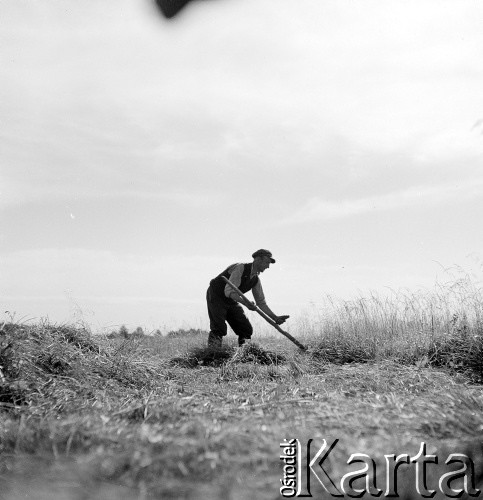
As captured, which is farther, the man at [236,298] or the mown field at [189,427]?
the man at [236,298]

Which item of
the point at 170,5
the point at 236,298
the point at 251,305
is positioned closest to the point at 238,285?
the point at 236,298

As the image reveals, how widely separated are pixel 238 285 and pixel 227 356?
102cm

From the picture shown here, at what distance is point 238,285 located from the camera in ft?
23.6

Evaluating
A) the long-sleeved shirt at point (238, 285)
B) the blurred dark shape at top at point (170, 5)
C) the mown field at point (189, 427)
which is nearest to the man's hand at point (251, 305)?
the long-sleeved shirt at point (238, 285)

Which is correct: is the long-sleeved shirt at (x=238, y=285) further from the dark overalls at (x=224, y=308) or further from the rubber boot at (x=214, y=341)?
the rubber boot at (x=214, y=341)

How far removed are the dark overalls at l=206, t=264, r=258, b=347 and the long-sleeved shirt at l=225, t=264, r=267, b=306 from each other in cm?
6

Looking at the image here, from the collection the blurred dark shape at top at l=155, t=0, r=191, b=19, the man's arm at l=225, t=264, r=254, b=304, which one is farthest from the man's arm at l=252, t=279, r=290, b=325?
the blurred dark shape at top at l=155, t=0, r=191, b=19

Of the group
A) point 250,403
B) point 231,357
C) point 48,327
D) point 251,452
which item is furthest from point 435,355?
point 251,452

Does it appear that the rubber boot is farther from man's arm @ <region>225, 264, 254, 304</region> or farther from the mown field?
the mown field

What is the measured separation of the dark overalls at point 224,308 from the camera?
7242 mm

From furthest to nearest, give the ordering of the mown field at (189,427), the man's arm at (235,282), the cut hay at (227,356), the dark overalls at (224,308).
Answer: the dark overalls at (224,308) → the man's arm at (235,282) → the cut hay at (227,356) → the mown field at (189,427)

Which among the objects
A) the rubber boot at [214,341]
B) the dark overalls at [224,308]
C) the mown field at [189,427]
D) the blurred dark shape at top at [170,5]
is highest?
the blurred dark shape at top at [170,5]

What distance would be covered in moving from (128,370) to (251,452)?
259cm

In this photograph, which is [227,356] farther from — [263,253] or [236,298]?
[263,253]
